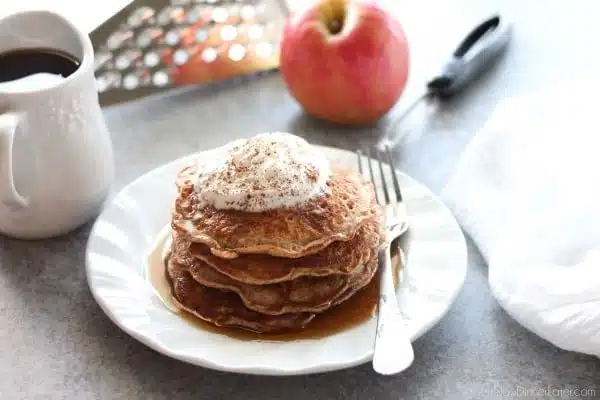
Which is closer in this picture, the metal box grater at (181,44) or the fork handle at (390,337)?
the fork handle at (390,337)

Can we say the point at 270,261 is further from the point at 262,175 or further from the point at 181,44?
the point at 181,44

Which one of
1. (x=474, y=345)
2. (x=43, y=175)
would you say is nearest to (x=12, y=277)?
(x=43, y=175)

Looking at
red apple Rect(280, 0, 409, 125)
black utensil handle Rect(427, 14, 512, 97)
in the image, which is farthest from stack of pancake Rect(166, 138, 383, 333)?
black utensil handle Rect(427, 14, 512, 97)

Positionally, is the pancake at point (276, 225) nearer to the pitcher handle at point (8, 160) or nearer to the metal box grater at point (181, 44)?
the pitcher handle at point (8, 160)

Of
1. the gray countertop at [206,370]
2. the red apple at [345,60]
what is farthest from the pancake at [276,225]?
the red apple at [345,60]

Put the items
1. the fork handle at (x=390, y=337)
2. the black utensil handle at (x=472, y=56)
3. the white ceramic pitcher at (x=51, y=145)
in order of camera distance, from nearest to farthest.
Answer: the fork handle at (x=390, y=337)
the white ceramic pitcher at (x=51, y=145)
the black utensil handle at (x=472, y=56)

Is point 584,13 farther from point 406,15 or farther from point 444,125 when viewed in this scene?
point 444,125

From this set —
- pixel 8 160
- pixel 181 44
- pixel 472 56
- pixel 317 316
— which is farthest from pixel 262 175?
pixel 472 56
